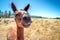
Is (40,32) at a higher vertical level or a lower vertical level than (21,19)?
lower

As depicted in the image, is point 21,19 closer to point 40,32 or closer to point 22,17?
point 22,17

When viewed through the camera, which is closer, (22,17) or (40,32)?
(22,17)

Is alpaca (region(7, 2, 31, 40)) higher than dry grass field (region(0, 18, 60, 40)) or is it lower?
higher

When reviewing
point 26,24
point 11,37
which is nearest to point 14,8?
point 26,24

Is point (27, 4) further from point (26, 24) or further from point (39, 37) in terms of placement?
point (39, 37)

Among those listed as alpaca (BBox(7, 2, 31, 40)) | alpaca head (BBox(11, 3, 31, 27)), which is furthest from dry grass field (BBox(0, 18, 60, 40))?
alpaca head (BBox(11, 3, 31, 27))

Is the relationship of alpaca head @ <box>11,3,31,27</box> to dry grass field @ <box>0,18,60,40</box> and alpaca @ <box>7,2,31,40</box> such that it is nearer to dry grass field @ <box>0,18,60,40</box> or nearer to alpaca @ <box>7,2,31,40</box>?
alpaca @ <box>7,2,31,40</box>

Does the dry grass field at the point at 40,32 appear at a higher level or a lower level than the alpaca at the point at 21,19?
lower

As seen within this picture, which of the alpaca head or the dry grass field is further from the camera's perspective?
the dry grass field

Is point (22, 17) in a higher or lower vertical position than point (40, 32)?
higher

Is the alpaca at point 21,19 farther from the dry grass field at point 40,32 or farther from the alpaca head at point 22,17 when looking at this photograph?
the dry grass field at point 40,32

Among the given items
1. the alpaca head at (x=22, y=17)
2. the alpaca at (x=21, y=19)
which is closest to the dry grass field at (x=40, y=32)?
the alpaca at (x=21, y=19)

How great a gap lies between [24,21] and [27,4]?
3.67 feet

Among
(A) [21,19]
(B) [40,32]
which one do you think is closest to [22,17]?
(A) [21,19]
